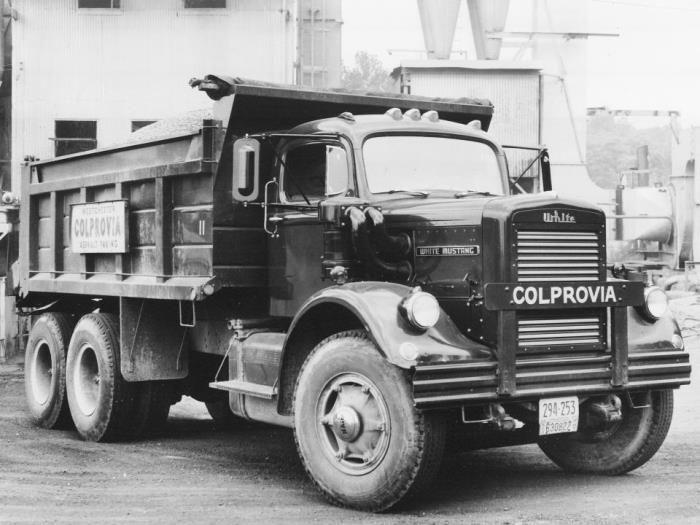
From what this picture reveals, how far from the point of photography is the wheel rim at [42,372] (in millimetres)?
11577

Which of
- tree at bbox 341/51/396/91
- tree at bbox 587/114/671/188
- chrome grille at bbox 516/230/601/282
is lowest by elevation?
chrome grille at bbox 516/230/601/282

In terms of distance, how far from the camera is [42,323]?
11680 millimetres

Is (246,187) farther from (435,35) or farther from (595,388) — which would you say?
(435,35)

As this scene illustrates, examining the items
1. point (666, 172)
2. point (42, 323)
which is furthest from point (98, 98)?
point (666, 172)

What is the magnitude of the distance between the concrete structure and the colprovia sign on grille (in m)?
14.4

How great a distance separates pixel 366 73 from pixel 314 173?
8703 centimetres

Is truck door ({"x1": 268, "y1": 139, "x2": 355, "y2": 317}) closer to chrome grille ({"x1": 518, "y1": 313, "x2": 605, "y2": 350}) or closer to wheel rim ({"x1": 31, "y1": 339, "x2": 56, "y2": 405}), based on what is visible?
chrome grille ({"x1": 518, "y1": 313, "x2": 605, "y2": 350})

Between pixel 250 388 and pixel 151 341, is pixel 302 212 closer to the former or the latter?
pixel 250 388

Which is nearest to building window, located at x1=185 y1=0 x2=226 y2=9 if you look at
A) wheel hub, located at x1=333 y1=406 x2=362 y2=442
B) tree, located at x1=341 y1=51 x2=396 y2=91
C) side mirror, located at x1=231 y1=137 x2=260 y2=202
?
side mirror, located at x1=231 y1=137 x2=260 y2=202

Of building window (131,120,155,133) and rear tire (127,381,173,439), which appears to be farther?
building window (131,120,155,133)

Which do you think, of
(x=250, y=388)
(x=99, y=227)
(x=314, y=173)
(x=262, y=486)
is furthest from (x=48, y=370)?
(x=314, y=173)

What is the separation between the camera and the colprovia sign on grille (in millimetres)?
10031

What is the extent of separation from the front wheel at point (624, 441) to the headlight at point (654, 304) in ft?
1.76

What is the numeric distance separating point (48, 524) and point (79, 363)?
4251mm
